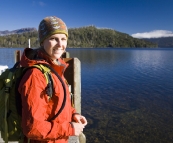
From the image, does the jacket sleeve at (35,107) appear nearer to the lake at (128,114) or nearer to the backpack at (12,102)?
the backpack at (12,102)

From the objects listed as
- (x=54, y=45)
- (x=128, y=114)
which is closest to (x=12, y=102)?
(x=54, y=45)

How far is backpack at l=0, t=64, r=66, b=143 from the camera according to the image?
1790mm

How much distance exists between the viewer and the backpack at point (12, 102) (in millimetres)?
1790

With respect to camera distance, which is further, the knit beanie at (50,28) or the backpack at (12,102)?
the knit beanie at (50,28)

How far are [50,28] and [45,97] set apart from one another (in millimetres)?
751

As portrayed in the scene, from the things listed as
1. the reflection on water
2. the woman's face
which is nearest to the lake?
the reflection on water

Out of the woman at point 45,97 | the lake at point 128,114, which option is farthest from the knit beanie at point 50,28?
the lake at point 128,114

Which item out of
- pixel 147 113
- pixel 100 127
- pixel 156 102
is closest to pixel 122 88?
pixel 156 102

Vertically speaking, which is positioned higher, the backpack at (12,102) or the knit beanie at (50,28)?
the knit beanie at (50,28)

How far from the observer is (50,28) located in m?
1.97

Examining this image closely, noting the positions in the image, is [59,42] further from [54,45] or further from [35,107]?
[35,107]

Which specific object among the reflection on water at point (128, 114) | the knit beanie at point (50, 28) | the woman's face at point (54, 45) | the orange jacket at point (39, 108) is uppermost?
the knit beanie at point (50, 28)

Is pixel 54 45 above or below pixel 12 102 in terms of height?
above

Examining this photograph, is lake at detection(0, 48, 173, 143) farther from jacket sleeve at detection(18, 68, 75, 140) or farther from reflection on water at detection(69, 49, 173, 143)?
jacket sleeve at detection(18, 68, 75, 140)
